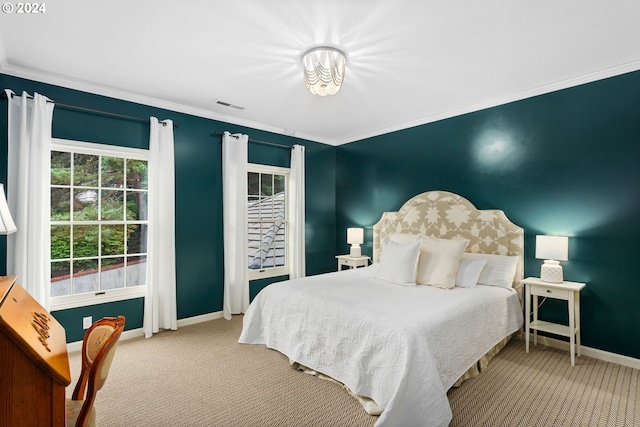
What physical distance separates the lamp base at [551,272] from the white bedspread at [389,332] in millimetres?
328

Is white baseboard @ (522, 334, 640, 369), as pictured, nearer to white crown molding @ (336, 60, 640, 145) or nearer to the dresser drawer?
the dresser drawer

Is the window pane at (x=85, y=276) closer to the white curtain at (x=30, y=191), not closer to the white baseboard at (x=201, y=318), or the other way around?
the white curtain at (x=30, y=191)

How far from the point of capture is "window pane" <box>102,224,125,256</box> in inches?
138

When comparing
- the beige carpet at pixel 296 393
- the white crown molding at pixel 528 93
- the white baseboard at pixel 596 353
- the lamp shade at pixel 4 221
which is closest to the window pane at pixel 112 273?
the beige carpet at pixel 296 393

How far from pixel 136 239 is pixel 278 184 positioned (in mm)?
2106

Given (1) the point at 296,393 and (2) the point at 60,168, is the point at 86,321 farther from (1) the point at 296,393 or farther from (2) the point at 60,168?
(1) the point at 296,393

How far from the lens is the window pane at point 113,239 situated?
3.51 meters

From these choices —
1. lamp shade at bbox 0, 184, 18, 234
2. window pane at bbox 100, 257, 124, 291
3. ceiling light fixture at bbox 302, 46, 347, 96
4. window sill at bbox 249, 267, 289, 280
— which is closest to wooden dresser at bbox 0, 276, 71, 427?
lamp shade at bbox 0, 184, 18, 234

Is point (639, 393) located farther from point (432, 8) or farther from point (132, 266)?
point (132, 266)

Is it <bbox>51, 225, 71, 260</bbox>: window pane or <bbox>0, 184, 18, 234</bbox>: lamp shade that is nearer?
<bbox>0, 184, 18, 234</bbox>: lamp shade

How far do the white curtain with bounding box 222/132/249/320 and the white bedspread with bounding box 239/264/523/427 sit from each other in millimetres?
1044

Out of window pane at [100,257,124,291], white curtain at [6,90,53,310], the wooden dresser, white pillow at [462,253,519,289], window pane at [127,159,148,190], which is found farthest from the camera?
window pane at [127,159,148,190]

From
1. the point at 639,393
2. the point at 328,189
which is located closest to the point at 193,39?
the point at 328,189

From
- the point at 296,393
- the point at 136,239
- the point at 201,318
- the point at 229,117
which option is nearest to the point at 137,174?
the point at 136,239
